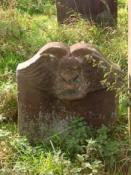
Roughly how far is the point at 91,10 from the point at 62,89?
2678 millimetres

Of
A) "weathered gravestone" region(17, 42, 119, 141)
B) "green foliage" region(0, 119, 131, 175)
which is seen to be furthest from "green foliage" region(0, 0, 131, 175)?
"weathered gravestone" region(17, 42, 119, 141)

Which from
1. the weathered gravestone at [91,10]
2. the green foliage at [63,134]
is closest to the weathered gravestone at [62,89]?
the green foliage at [63,134]

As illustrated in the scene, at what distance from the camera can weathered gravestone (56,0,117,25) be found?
650 centimetres

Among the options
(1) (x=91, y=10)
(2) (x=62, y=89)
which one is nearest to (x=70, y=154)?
(2) (x=62, y=89)

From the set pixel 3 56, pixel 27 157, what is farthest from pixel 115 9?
pixel 27 157

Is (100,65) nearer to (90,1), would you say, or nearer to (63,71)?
(63,71)

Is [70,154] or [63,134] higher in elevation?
[63,134]

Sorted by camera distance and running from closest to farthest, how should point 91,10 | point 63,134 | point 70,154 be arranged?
1. point 70,154
2. point 63,134
3. point 91,10

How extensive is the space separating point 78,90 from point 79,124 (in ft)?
0.93

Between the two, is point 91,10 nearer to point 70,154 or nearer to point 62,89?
point 62,89

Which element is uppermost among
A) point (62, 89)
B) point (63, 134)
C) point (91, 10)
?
point (91, 10)

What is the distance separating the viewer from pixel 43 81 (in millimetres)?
4074

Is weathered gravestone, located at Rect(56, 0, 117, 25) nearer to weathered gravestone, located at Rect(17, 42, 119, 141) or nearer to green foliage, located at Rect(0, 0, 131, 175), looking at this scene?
green foliage, located at Rect(0, 0, 131, 175)

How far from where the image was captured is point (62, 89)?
407 centimetres
